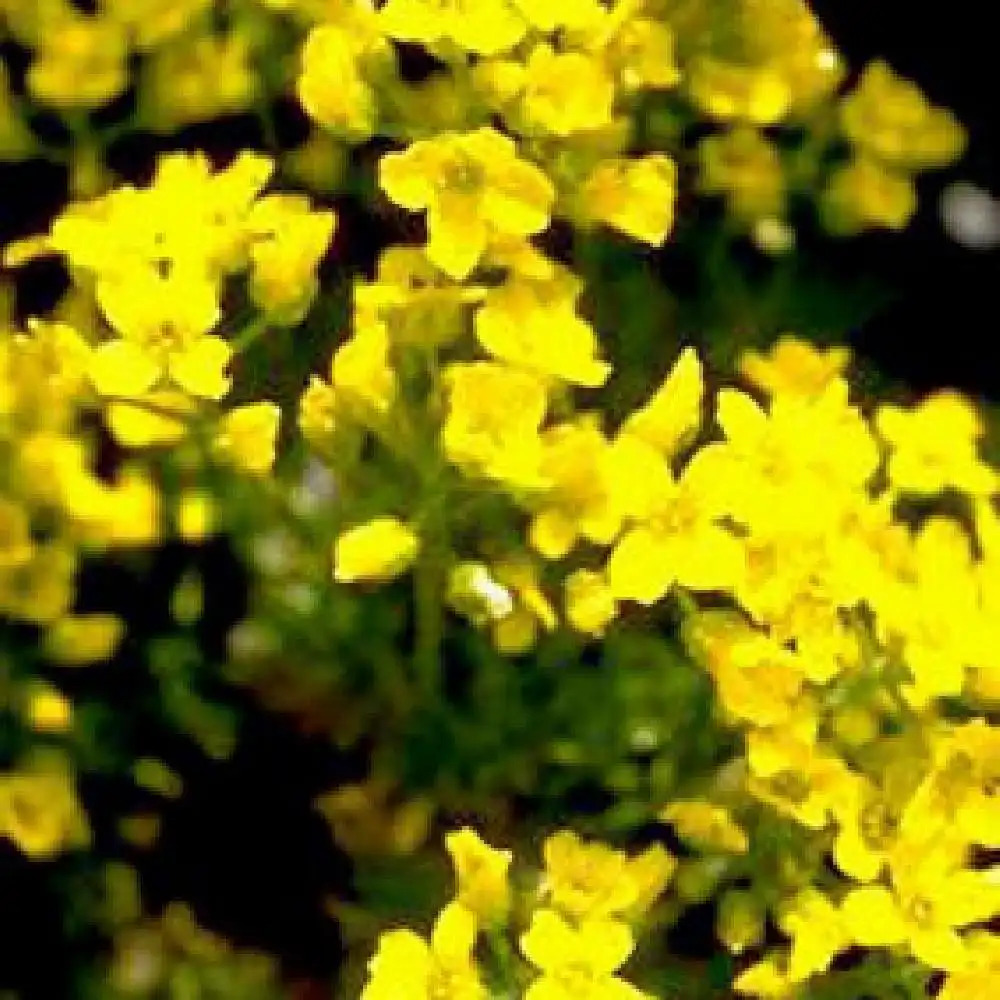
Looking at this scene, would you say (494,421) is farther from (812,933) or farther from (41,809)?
(41,809)

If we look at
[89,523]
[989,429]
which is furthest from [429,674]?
[989,429]

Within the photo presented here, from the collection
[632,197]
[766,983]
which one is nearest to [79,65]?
[632,197]

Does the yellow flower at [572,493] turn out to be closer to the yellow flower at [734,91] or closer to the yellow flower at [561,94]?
the yellow flower at [561,94]

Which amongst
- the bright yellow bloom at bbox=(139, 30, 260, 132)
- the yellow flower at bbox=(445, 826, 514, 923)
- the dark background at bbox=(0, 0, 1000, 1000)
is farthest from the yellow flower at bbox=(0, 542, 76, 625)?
the yellow flower at bbox=(445, 826, 514, 923)

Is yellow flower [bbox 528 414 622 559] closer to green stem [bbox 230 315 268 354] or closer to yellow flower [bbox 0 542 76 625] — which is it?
green stem [bbox 230 315 268 354]

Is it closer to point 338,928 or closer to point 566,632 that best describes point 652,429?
point 566,632

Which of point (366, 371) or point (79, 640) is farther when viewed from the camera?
Answer: point (79, 640)
